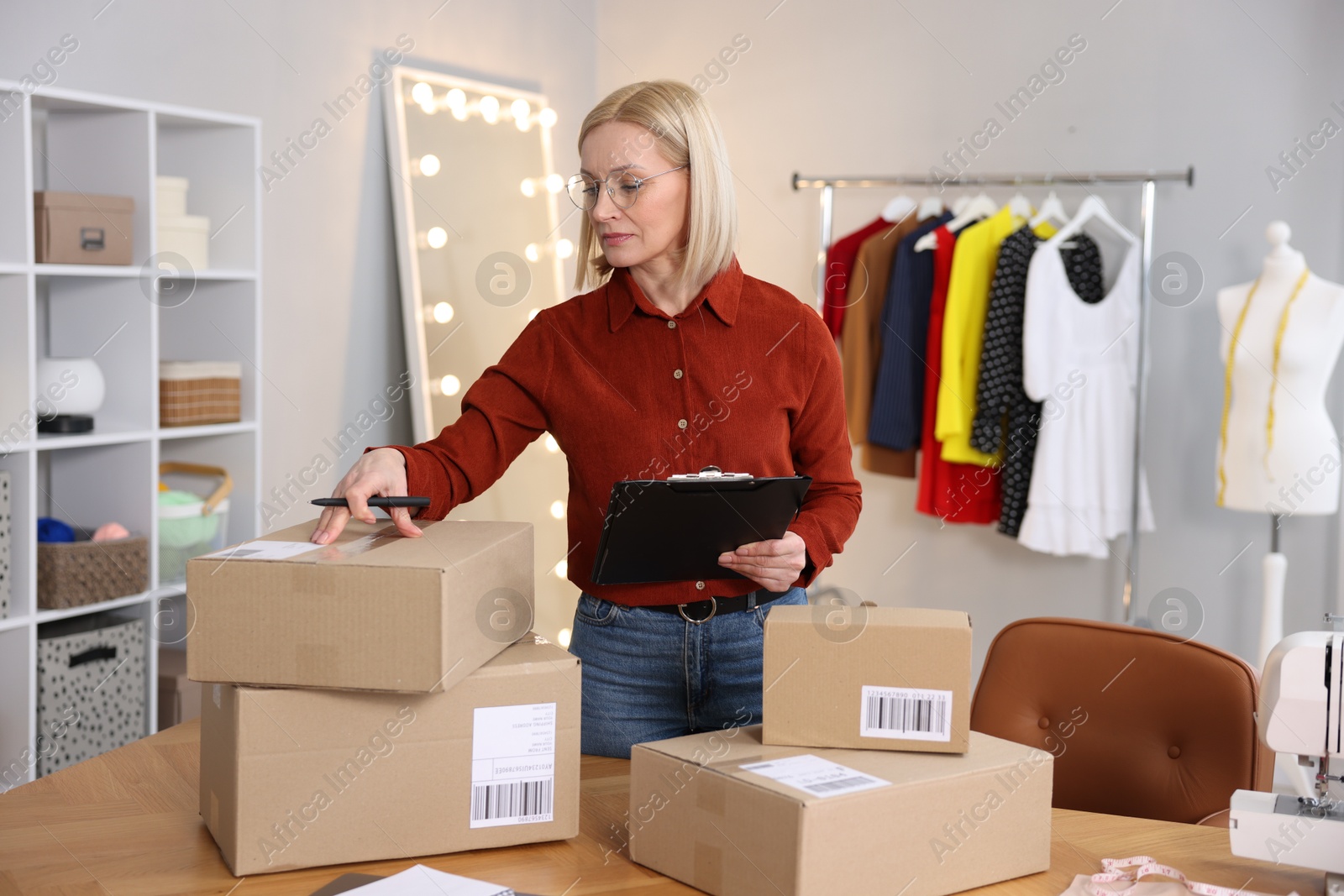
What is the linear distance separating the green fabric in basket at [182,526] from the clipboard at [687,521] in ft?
5.07

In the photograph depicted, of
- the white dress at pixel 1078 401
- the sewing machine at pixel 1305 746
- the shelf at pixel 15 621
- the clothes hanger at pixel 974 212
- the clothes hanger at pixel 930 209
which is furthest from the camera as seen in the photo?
the clothes hanger at pixel 930 209

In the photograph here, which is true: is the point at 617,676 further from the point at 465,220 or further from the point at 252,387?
the point at 465,220

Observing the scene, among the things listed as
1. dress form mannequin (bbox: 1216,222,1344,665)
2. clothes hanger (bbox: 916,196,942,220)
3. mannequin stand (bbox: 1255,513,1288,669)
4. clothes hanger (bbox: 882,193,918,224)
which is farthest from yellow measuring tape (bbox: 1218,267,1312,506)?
clothes hanger (bbox: 882,193,918,224)

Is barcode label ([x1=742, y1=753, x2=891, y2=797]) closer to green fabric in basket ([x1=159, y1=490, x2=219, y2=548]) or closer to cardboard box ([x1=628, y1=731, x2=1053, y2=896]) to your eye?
cardboard box ([x1=628, y1=731, x2=1053, y2=896])

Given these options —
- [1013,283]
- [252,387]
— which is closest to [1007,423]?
[1013,283]

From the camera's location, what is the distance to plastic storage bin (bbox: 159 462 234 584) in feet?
8.32

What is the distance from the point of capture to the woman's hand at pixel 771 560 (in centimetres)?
139

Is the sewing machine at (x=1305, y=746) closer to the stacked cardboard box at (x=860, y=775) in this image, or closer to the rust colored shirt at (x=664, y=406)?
the stacked cardboard box at (x=860, y=775)

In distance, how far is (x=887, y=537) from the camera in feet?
12.8

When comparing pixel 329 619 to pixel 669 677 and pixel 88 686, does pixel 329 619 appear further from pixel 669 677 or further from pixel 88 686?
pixel 88 686

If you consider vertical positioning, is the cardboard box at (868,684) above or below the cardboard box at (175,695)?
above

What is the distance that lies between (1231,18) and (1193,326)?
871 mm

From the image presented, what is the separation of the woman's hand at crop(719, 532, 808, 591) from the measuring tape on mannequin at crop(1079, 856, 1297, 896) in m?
0.47

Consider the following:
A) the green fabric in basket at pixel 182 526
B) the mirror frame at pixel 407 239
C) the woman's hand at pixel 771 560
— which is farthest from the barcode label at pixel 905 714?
the mirror frame at pixel 407 239
